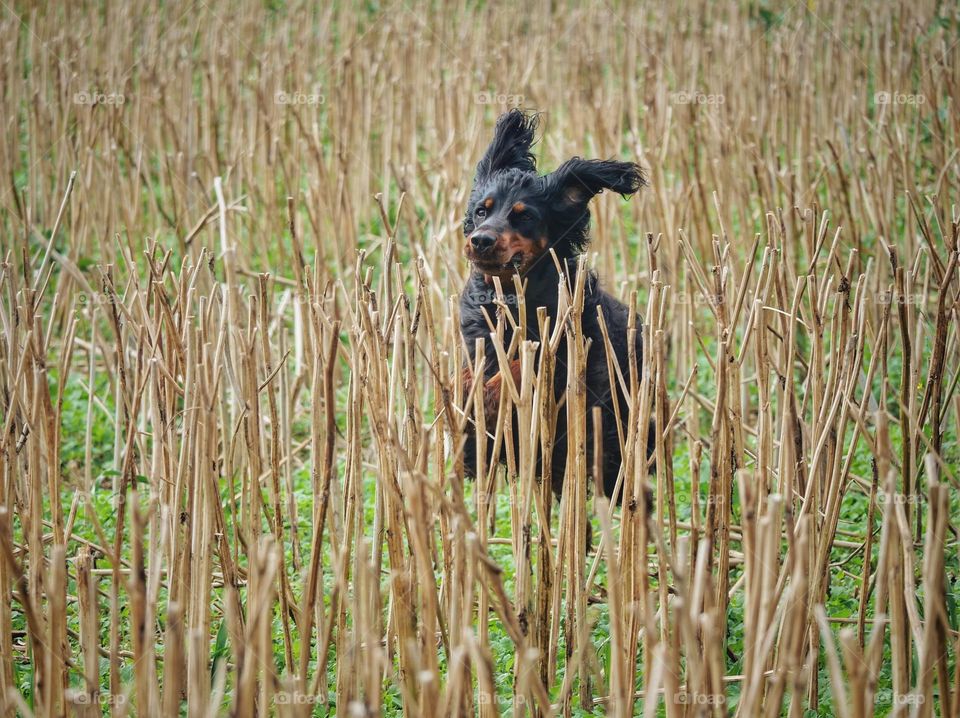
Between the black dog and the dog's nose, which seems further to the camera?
the black dog

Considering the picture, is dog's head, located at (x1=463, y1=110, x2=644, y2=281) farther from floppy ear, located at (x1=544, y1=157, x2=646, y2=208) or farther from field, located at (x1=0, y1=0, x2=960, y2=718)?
field, located at (x1=0, y1=0, x2=960, y2=718)

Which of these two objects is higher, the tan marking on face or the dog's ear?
the dog's ear

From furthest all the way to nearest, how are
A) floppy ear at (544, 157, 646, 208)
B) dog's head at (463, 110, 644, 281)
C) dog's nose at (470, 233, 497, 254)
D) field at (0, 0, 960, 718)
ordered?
floppy ear at (544, 157, 646, 208) < dog's head at (463, 110, 644, 281) < dog's nose at (470, 233, 497, 254) < field at (0, 0, 960, 718)

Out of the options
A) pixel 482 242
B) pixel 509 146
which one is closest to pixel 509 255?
pixel 482 242

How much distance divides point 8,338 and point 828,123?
4740mm

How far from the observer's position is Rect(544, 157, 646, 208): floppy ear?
2955 millimetres

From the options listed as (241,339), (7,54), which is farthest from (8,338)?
(7,54)

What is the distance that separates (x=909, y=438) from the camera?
75.8 inches

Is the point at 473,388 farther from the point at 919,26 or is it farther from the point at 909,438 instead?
the point at 919,26

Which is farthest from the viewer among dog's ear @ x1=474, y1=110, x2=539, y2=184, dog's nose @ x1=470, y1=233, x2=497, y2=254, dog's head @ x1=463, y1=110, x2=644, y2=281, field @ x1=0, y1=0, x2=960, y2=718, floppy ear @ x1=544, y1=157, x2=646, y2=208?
dog's ear @ x1=474, y1=110, x2=539, y2=184

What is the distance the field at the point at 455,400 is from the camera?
1.51 m

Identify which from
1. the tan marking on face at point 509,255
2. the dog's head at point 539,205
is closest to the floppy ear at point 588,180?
the dog's head at point 539,205

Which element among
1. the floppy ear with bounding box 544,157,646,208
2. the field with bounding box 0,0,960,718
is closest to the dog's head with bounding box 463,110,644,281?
the floppy ear with bounding box 544,157,646,208

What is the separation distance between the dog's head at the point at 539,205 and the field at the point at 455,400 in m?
0.27
